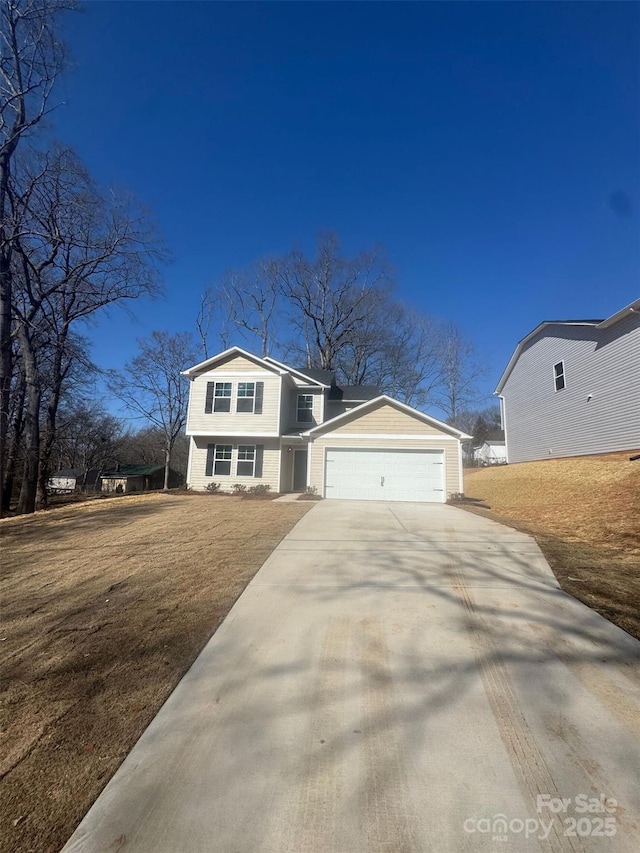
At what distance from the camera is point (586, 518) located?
8.79m

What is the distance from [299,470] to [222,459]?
12.0 ft

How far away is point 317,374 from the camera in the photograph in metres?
22.0

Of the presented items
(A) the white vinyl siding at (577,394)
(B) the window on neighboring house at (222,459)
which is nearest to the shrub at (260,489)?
(B) the window on neighboring house at (222,459)

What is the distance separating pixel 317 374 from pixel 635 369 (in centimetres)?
1362

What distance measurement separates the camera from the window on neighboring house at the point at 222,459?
704 inches

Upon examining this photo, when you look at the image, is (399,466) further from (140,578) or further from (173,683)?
(173,683)

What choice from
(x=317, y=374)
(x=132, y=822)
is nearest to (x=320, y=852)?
(x=132, y=822)

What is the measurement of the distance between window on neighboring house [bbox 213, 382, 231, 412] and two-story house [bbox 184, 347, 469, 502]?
0.14 ft

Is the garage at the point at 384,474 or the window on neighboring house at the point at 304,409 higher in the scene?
the window on neighboring house at the point at 304,409

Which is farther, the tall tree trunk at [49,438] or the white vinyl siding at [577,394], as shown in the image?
the tall tree trunk at [49,438]

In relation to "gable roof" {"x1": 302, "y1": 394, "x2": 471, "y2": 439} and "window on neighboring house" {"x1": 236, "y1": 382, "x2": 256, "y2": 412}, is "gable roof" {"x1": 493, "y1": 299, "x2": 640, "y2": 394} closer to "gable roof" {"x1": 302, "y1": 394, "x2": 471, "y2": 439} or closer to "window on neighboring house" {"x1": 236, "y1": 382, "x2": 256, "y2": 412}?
"gable roof" {"x1": 302, "y1": 394, "x2": 471, "y2": 439}

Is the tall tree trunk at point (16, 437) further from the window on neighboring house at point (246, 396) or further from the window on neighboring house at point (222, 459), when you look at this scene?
the window on neighboring house at point (246, 396)

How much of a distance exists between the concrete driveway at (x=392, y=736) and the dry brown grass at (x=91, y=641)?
0.19 meters

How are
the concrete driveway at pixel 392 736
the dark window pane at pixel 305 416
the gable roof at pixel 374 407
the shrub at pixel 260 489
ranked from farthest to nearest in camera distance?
the dark window pane at pixel 305 416 → the shrub at pixel 260 489 → the gable roof at pixel 374 407 → the concrete driveway at pixel 392 736
